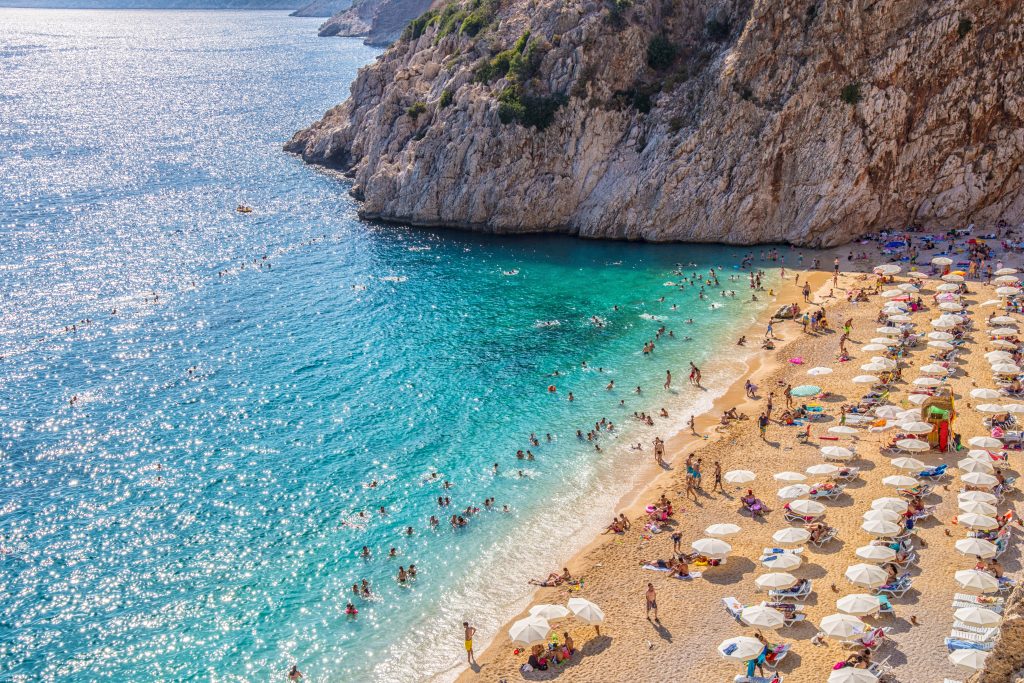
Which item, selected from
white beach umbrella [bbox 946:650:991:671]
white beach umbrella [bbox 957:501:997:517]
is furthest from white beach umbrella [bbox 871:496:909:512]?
white beach umbrella [bbox 946:650:991:671]

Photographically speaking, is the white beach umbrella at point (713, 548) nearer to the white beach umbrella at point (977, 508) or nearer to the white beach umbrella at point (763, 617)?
the white beach umbrella at point (763, 617)

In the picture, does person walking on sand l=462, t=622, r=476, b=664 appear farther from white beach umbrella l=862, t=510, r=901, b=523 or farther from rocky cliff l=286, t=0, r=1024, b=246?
rocky cliff l=286, t=0, r=1024, b=246

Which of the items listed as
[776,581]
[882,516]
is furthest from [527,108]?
[776,581]

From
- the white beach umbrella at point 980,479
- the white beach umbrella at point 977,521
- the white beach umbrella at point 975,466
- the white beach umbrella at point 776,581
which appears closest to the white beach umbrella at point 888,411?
the white beach umbrella at point 975,466

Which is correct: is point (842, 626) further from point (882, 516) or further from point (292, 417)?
point (292, 417)

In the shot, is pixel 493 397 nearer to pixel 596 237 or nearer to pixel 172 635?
pixel 172 635
